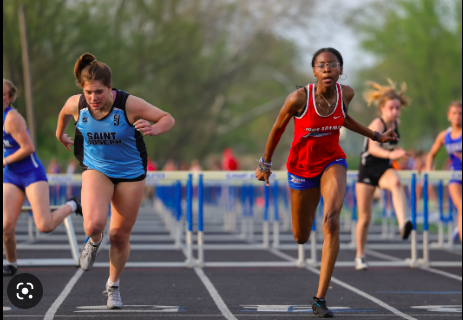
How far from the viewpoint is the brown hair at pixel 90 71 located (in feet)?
18.5

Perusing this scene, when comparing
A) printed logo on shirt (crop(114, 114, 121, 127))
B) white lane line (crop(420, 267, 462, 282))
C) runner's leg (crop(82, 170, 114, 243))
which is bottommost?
white lane line (crop(420, 267, 462, 282))

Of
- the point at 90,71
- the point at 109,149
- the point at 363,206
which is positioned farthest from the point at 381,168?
the point at 90,71

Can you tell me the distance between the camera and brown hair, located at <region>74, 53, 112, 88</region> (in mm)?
5637

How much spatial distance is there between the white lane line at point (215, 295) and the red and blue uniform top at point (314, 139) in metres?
1.31

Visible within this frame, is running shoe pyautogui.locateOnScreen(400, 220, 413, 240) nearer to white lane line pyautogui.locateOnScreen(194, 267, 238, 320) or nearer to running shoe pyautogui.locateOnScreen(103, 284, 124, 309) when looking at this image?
white lane line pyautogui.locateOnScreen(194, 267, 238, 320)

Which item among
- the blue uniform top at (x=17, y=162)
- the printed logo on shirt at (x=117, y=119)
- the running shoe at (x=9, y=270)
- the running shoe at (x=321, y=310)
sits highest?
the printed logo on shirt at (x=117, y=119)

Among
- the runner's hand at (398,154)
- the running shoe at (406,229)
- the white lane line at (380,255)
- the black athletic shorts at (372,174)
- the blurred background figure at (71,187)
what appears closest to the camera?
the runner's hand at (398,154)

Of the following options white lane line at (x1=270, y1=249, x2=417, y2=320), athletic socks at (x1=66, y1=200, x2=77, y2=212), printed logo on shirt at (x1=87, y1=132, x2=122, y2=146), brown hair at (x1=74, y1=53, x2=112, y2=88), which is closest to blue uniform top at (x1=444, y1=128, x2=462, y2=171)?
white lane line at (x1=270, y1=249, x2=417, y2=320)

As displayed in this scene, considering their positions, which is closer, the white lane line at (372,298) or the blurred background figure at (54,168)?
the white lane line at (372,298)

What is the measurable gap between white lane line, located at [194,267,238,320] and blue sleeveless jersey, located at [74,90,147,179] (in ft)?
4.54

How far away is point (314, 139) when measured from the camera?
608cm

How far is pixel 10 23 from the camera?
23219 millimetres

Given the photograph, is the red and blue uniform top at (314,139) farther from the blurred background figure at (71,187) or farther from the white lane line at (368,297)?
the blurred background figure at (71,187)

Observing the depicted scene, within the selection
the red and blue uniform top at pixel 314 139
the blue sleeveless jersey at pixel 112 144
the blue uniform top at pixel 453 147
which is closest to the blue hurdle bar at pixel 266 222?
the blue uniform top at pixel 453 147
